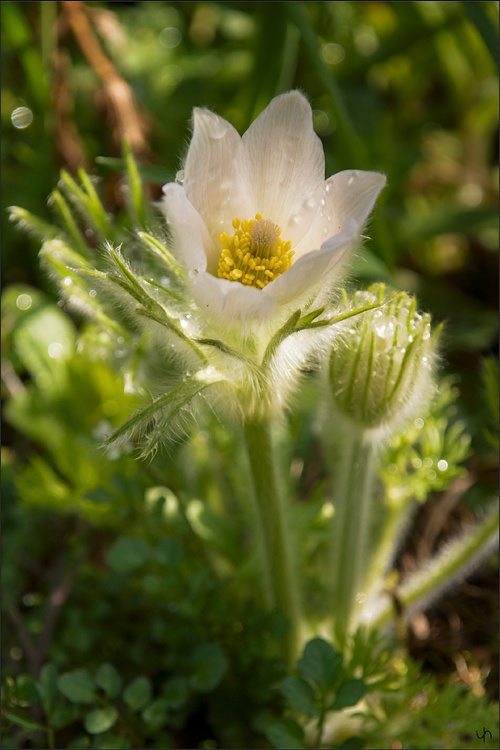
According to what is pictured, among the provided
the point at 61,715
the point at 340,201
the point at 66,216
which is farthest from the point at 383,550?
the point at 66,216

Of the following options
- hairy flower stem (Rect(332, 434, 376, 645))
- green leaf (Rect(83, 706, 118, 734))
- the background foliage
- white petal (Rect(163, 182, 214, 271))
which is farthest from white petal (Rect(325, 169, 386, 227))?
green leaf (Rect(83, 706, 118, 734))

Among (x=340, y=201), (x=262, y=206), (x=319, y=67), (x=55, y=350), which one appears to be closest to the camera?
(x=340, y=201)

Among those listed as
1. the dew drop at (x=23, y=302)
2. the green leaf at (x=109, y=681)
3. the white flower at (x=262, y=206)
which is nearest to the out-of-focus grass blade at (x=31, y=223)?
the white flower at (x=262, y=206)

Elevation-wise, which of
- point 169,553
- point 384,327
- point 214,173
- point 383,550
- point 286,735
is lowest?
point 383,550

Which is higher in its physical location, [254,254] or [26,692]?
[254,254]

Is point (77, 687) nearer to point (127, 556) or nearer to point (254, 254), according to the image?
point (127, 556)

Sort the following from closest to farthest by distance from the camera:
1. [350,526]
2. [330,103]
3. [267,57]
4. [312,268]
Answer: [312,268]
[350,526]
[267,57]
[330,103]

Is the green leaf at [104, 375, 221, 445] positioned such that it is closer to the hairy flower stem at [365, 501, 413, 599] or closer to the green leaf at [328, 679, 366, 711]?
the green leaf at [328, 679, 366, 711]

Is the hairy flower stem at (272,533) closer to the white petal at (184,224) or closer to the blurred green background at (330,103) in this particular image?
the white petal at (184,224)
